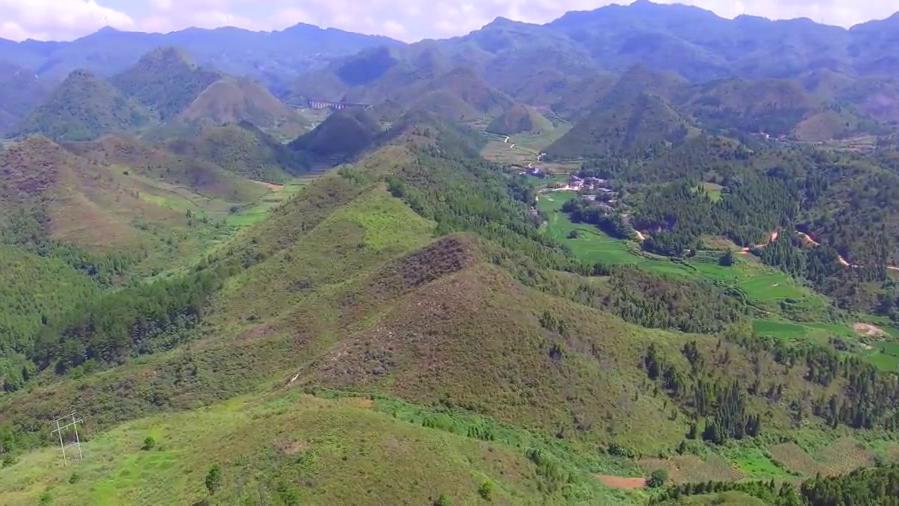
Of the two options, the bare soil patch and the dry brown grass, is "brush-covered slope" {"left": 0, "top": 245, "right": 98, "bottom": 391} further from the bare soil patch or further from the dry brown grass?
the dry brown grass

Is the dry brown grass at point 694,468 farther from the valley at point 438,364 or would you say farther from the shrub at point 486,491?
the shrub at point 486,491

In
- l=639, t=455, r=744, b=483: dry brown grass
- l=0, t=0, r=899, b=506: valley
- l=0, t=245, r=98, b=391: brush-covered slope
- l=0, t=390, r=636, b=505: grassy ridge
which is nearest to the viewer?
l=0, t=390, r=636, b=505: grassy ridge

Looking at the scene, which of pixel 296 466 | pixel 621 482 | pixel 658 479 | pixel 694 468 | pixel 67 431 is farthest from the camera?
pixel 67 431

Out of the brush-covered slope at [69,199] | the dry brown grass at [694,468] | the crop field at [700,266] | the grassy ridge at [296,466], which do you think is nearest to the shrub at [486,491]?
the grassy ridge at [296,466]

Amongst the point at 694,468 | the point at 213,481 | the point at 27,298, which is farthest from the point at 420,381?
the point at 27,298

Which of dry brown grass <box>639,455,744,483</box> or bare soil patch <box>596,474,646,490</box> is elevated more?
bare soil patch <box>596,474,646,490</box>

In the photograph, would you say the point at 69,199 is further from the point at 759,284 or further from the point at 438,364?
the point at 759,284

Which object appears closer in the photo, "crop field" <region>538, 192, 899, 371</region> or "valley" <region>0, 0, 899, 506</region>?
"valley" <region>0, 0, 899, 506</region>

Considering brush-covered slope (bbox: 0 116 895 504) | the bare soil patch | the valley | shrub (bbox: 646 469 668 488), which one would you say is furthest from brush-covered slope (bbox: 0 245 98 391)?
shrub (bbox: 646 469 668 488)

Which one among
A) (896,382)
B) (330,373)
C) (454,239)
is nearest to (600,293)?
(454,239)
